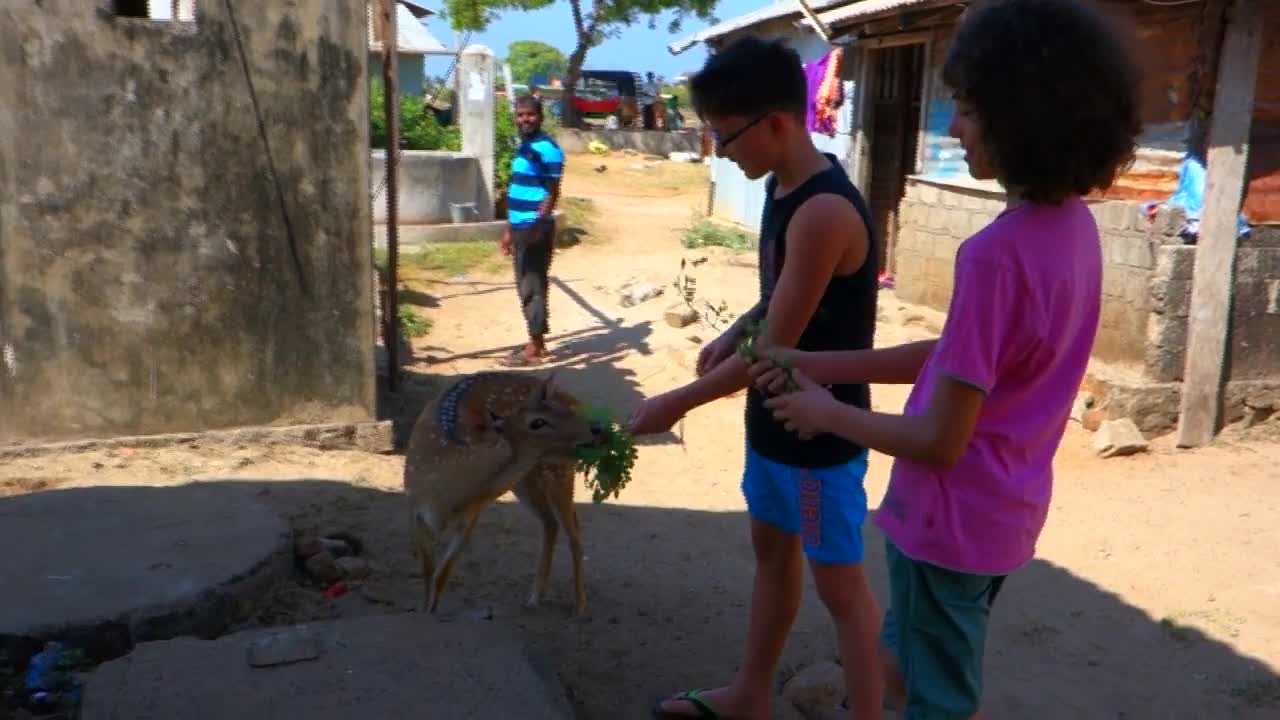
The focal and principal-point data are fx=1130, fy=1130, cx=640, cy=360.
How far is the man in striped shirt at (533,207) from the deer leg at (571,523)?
500 centimetres

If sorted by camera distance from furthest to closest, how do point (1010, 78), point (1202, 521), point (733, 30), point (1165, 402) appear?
1. point (733, 30)
2. point (1165, 402)
3. point (1202, 521)
4. point (1010, 78)

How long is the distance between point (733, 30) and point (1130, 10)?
9758 mm

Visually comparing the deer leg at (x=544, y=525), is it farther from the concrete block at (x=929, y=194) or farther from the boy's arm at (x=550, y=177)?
the concrete block at (x=929, y=194)

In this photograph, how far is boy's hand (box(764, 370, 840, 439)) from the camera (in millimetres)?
2182

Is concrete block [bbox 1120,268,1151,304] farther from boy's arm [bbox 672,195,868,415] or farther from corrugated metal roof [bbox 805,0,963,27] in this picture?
boy's arm [bbox 672,195,868,415]

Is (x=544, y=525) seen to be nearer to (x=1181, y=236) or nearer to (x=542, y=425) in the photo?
(x=542, y=425)

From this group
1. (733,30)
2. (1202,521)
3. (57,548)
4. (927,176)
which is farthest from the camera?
(733,30)

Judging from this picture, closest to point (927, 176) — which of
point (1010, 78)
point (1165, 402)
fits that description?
point (1165, 402)

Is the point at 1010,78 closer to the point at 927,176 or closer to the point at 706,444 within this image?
the point at 706,444

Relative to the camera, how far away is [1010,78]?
1.90 metres

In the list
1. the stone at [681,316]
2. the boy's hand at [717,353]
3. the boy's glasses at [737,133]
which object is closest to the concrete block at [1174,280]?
the stone at [681,316]

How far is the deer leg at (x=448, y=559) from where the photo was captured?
172 inches

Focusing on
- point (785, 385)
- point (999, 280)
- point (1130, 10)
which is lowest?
point (785, 385)

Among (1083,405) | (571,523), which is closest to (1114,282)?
(1083,405)
